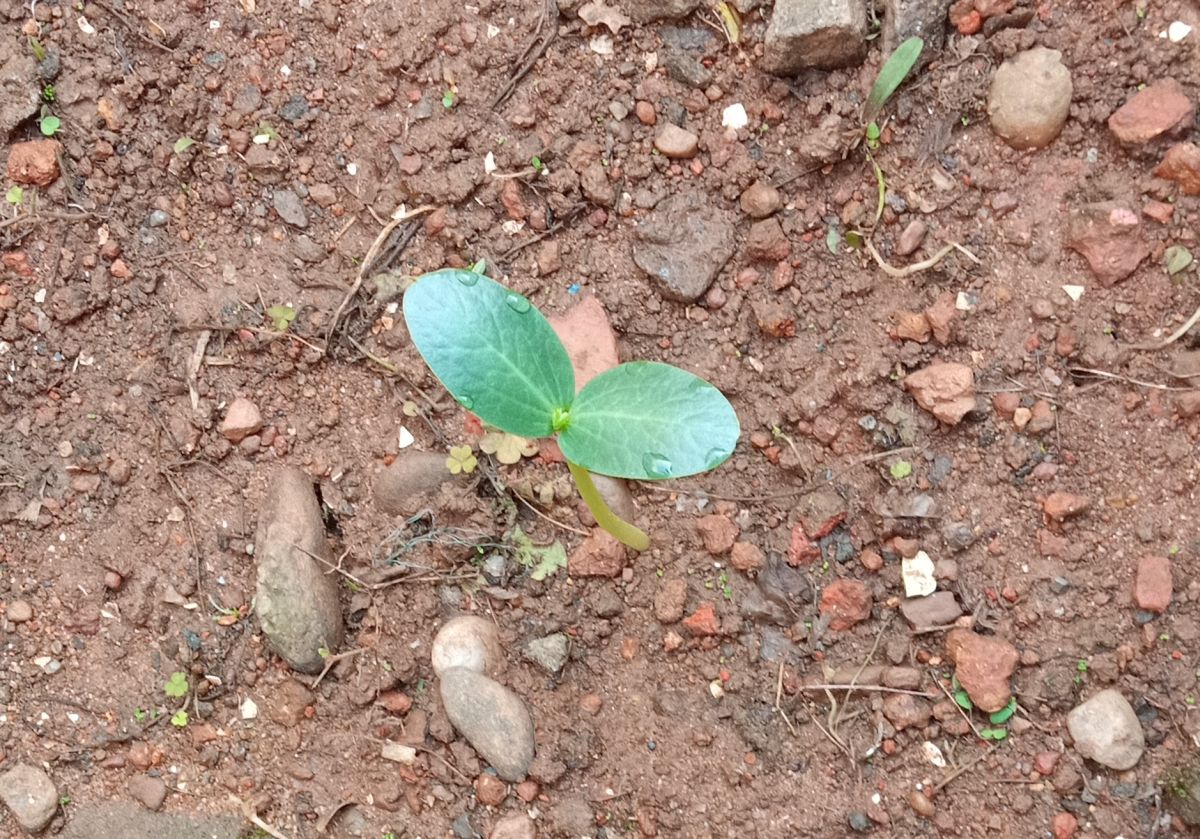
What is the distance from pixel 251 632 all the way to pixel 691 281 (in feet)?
3.21

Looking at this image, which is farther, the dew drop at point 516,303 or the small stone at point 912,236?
the small stone at point 912,236

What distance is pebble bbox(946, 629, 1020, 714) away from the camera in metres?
1.42

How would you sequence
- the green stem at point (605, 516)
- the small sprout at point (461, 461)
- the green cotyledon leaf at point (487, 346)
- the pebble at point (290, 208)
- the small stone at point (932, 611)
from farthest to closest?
the pebble at point (290, 208), the small sprout at point (461, 461), the small stone at point (932, 611), the green stem at point (605, 516), the green cotyledon leaf at point (487, 346)

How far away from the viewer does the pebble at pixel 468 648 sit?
1.54 m

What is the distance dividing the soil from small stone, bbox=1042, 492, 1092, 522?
0.8 inches

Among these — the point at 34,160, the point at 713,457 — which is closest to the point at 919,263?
the point at 713,457

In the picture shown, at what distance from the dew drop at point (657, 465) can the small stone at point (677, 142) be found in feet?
1.94

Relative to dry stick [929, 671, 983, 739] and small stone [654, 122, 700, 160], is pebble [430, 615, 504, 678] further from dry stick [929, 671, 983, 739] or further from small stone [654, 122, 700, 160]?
small stone [654, 122, 700, 160]

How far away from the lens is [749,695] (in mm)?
1523

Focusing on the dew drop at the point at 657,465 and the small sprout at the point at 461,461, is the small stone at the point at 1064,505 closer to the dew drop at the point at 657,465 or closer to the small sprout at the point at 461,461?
the dew drop at the point at 657,465

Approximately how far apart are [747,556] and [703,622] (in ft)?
0.43

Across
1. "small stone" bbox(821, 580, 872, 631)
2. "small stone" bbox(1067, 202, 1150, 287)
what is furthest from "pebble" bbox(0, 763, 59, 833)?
"small stone" bbox(1067, 202, 1150, 287)

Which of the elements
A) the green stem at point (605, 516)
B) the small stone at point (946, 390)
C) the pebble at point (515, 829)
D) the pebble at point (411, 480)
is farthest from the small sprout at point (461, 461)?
the small stone at point (946, 390)

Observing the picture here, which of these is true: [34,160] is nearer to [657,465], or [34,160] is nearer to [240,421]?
[240,421]
